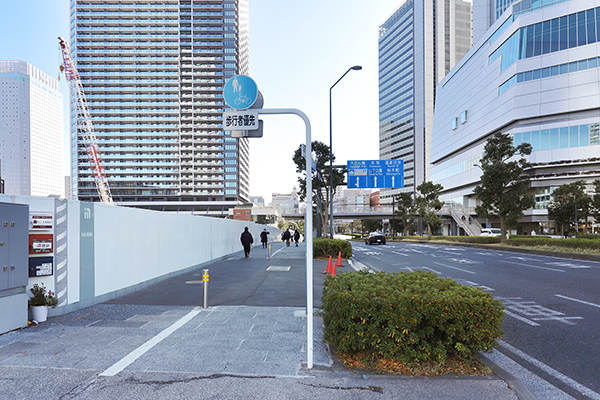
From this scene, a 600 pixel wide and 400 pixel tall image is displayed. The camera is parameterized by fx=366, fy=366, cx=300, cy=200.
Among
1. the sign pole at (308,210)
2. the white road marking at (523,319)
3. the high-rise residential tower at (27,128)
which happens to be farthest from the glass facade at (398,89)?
the high-rise residential tower at (27,128)

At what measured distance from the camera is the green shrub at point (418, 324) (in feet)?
13.5

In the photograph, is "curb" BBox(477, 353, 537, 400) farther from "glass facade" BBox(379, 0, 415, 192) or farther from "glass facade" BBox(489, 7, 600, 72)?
"glass facade" BBox(379, 0, 415, 192)

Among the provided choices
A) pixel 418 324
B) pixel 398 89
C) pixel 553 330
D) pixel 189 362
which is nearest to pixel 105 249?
pixel 189 362

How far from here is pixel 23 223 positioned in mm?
6051

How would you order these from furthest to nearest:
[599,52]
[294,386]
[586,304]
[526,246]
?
[599,52], [526,246], [586,304], [294,386]

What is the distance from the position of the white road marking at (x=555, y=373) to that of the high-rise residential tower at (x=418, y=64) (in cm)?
12897

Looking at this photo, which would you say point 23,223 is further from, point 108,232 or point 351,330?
point 351,330

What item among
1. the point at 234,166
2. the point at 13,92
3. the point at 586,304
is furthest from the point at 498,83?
the point at 13,92

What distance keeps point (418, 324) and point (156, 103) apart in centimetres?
12819

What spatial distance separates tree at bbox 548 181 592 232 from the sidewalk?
36967 mm

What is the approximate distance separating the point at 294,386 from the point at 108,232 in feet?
21.9

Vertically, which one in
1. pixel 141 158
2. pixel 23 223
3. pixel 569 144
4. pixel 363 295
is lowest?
pixel 363 295

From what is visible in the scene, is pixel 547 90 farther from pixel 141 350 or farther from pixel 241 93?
pixel 141 350

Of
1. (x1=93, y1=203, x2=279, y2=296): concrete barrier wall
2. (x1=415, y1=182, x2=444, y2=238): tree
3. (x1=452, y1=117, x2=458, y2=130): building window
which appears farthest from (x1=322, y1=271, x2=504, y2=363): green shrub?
(x1=452, y1=117, x2=458, y2=130): building window
